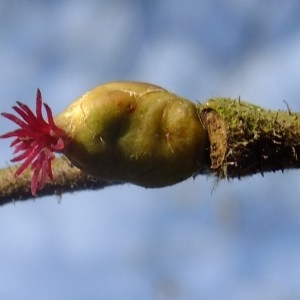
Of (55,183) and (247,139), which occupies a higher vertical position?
(55,183)

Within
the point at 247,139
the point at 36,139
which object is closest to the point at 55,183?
the point at 36,139

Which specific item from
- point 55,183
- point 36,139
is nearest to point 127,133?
point 36,139

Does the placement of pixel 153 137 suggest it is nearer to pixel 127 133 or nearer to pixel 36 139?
pixel 127 133

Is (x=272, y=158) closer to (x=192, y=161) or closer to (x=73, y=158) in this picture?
(x=192, y=161)

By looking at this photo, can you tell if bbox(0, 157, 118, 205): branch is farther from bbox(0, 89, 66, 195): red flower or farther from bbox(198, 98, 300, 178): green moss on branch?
bbox(198, 98, 300, 178): green moss on branch

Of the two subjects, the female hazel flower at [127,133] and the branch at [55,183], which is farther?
the branch at [55,183]

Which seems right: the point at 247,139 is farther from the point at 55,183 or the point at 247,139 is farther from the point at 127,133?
the point at 55,183

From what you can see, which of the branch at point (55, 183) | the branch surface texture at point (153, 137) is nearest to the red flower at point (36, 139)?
the branch surface texture at point (153, 137)

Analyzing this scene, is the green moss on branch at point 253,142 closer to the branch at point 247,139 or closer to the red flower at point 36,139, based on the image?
the branch at point 247,139

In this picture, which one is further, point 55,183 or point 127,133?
point 55,183
